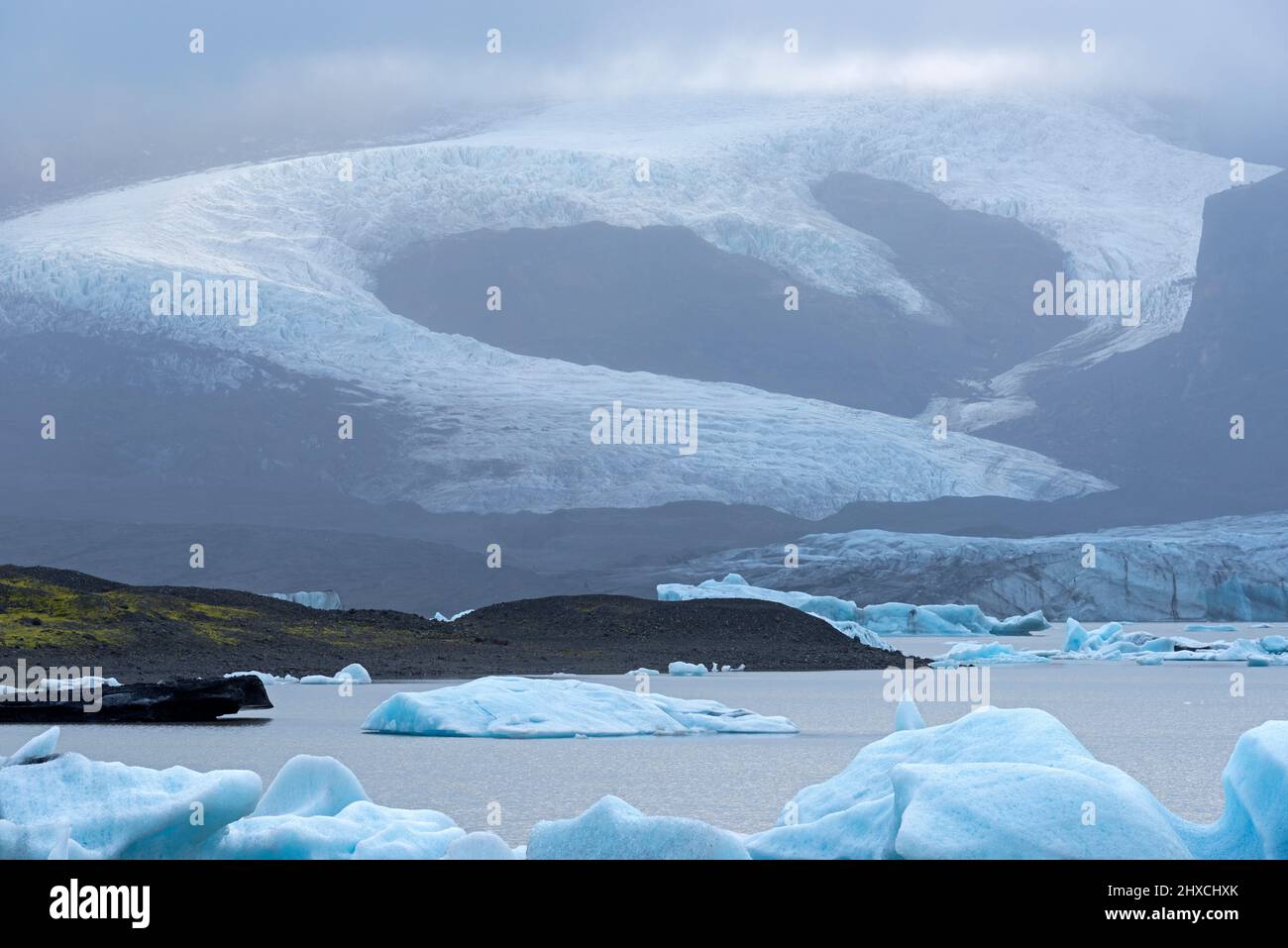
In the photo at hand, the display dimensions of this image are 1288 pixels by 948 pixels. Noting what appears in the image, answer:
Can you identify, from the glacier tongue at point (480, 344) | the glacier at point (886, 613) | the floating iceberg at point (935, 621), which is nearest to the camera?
the glacier at point (886, 613)

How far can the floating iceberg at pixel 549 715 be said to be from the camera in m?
18.8

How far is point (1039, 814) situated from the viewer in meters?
7.36

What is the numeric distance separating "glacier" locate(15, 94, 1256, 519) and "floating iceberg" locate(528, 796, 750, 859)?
65.3 metres

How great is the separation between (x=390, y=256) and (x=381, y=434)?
22002mm

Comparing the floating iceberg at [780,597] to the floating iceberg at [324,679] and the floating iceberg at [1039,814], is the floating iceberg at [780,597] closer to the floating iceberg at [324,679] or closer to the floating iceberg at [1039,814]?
the floating iceberg at [324,679]

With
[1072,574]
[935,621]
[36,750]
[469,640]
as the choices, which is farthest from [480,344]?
[36,750]

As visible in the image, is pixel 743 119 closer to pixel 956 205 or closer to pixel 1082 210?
pixel 956 205

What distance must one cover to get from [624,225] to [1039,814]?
93.1 meters

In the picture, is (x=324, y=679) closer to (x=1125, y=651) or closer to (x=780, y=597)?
(x=780, y=597)

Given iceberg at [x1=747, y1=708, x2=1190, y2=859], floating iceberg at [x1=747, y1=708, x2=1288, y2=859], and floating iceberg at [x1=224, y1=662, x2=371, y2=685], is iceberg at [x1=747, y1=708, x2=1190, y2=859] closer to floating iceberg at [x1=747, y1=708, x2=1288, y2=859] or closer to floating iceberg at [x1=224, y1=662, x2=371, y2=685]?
floating iceberg at [x1=747, y1=708, x2=1288, y2=859]

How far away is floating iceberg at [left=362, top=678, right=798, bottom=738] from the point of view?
18.8m

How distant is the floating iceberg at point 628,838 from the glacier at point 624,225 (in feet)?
214

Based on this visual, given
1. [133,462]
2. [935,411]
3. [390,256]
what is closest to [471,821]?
[133,462]

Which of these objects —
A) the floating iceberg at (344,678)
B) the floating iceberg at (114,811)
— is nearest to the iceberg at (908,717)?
the floating iceberg at (114,811)
